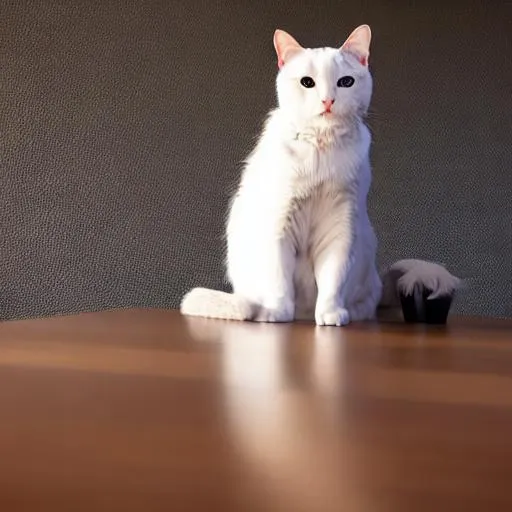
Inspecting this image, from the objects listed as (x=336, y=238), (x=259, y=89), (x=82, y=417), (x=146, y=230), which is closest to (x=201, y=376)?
(x=82, y=417)

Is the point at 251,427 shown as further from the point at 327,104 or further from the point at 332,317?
the point at 327,104

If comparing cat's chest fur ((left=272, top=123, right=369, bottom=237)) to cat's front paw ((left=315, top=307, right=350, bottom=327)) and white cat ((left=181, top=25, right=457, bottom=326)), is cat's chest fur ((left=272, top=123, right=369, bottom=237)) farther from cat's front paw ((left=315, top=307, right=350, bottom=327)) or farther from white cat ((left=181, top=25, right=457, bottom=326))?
cat's front paw ((left=315, top=307, right=350, bottom=327))

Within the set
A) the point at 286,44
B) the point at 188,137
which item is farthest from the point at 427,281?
the point at 188,137

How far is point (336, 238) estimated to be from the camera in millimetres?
1173

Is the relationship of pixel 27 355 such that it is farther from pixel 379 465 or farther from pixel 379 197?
pixel 379 197

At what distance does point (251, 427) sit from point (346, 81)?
855 millimetres

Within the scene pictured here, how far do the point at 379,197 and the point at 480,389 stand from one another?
1120 millimetres

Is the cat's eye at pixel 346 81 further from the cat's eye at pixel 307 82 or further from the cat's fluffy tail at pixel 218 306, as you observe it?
the cat's fluffy tail at pixel 218 306

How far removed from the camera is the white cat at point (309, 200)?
1.15 meters

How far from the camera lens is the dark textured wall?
1651 mm

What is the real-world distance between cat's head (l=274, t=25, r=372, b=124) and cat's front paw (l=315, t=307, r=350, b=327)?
31 centimetres

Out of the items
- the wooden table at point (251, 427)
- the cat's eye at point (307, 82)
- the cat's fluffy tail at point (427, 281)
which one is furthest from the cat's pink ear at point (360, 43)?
the wooden table at point (251, 427)

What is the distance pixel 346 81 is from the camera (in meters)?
1.18

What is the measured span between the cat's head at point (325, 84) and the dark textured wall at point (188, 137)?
475mm
